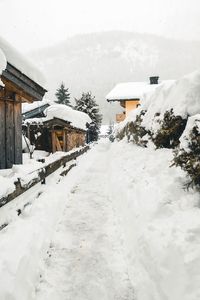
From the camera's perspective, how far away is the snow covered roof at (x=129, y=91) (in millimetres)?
31844

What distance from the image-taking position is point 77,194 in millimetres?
7684

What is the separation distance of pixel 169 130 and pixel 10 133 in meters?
4.74

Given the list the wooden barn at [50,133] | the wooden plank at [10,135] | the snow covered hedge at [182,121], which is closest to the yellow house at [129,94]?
the wooden barn at [50,133]

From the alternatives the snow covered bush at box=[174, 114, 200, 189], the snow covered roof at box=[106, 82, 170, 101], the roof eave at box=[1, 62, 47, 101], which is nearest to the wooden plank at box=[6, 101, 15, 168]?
the roof eave at box=[1, 62, 47, 101]

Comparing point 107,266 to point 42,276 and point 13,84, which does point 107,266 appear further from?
point 13,84

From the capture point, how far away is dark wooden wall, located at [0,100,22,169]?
7.73 meters

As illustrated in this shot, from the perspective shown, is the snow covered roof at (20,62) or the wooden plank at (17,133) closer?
the snow covered roof at (20,62)

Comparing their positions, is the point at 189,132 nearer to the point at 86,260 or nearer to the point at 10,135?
the point at 86,260

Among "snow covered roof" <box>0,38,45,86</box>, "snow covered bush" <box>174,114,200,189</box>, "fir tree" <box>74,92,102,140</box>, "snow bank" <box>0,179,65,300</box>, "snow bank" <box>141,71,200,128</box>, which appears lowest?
"snow bank" <box>0,179,65,300</box>

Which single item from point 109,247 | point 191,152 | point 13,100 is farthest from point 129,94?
point 109,247

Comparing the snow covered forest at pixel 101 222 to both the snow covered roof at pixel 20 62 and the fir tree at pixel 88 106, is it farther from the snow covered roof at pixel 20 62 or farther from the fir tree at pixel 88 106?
the fir tree at pixel 88 106

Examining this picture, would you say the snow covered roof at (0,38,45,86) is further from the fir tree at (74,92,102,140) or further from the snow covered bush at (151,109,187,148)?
the fir tree at (74,92,102,140)

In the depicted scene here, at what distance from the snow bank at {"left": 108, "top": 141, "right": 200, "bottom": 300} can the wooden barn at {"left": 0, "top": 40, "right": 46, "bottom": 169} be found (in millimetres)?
3944

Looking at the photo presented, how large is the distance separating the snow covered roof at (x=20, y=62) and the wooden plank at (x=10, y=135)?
113 centimetres
